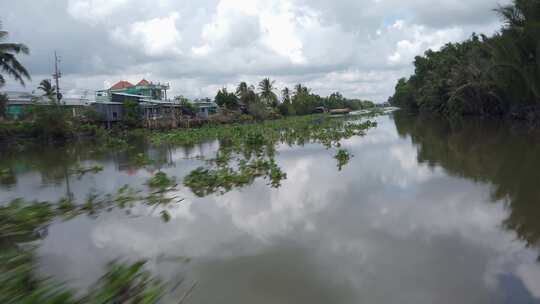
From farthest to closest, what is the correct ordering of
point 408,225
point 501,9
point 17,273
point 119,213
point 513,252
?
1. point 501,9
2. point 119,213
3. point 408,225
4. point 513,252
5. point 17,273

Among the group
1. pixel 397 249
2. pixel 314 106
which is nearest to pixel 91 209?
pixel 397 249

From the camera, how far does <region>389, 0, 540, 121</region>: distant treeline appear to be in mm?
20281

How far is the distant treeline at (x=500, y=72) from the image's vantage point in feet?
66.5

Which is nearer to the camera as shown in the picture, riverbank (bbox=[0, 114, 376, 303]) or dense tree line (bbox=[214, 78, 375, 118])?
riverbank (bbox=[0, 114, 376, 303])

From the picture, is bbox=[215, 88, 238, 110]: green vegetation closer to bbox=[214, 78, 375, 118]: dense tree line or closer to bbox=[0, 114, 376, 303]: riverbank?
bbox=[214, 78, 375, 118]: dense tree line

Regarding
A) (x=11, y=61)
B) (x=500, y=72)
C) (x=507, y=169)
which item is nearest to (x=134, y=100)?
(x=11, y=61)

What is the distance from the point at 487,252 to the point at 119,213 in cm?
630

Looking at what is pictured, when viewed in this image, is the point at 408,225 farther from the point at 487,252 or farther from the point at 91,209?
the point at 91,209

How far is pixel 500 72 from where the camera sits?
24.9m

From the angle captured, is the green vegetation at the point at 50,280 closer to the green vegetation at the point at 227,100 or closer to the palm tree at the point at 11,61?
the palm tree at the point at 11,61

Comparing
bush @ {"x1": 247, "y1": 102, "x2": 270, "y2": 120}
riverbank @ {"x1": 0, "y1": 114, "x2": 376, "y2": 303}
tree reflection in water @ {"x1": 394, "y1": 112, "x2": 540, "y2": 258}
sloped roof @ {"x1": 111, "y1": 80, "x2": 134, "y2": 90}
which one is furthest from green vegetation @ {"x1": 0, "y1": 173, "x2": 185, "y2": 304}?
sloped roof @ {"x1": 111, "y1": 80, "x2": 134, "y2": 90}

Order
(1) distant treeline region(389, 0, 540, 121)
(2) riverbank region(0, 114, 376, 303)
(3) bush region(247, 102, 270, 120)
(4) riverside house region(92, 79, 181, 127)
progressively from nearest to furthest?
1. (2) riverbank region(0, 114, 376, 303)
2. (1) distant treeline region(389, 0, 540, 121)
3. (4) riverside house region(92, 79, 181, 127)
4. (3) bush region(247, 102, 270, 120)

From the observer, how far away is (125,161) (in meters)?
16.6

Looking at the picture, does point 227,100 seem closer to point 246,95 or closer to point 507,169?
point 246,95
